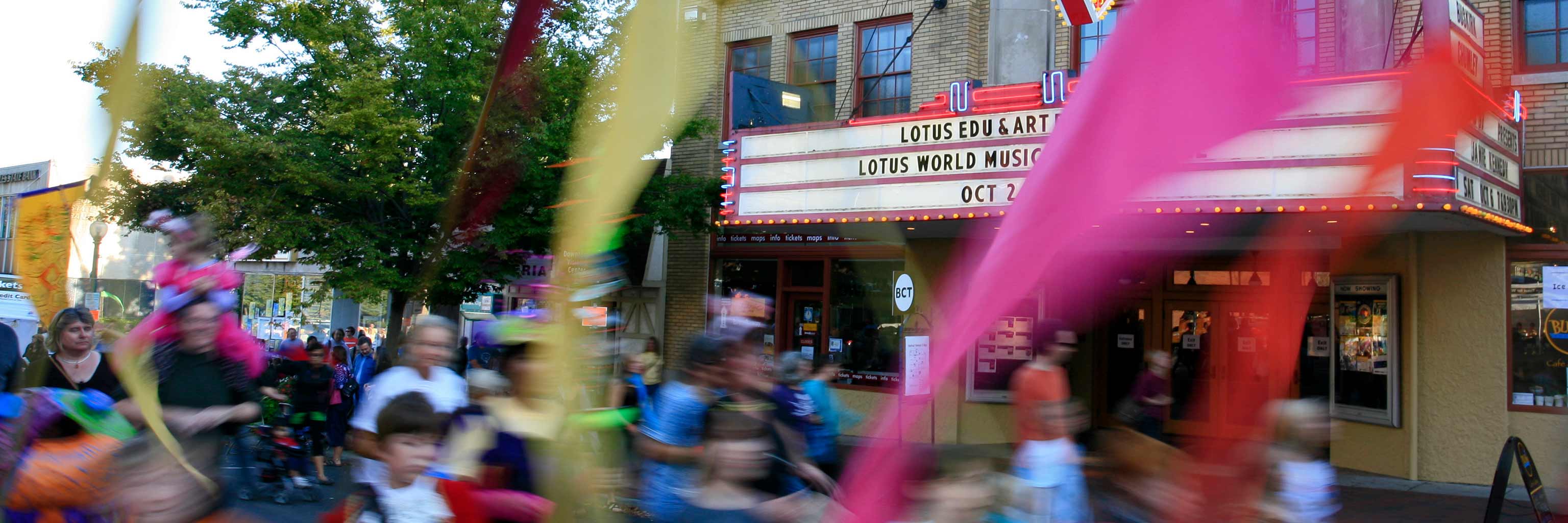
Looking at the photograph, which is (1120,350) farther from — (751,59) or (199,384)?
(199,384)

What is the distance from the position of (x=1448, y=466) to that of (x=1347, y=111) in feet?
13.8

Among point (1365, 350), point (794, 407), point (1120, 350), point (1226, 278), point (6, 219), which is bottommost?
Answer: point (794, 407)

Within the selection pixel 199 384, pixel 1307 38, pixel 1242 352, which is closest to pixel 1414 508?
pixel 1242 352

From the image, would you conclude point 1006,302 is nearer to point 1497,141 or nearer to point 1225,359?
point 1497,141

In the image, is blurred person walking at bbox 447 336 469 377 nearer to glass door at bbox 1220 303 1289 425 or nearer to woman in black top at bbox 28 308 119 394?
woman in black top at bbox 28 308 119 394

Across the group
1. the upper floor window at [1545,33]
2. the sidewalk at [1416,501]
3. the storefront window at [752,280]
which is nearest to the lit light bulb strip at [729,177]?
the storefront window at [752,280]

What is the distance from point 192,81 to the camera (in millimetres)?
12758

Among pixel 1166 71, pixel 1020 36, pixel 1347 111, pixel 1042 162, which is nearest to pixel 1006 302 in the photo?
pixel 1042 162

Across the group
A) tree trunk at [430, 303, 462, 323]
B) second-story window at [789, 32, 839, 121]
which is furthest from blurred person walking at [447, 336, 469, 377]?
second-story window at [789, 32, 839, 121]

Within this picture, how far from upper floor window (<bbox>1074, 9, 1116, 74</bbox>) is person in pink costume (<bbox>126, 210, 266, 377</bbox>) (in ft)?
35.7

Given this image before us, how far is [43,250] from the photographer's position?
263 cm

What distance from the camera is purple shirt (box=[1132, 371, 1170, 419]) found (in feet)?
24.7

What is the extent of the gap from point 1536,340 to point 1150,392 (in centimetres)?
547

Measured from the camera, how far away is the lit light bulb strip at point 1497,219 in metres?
8.83
